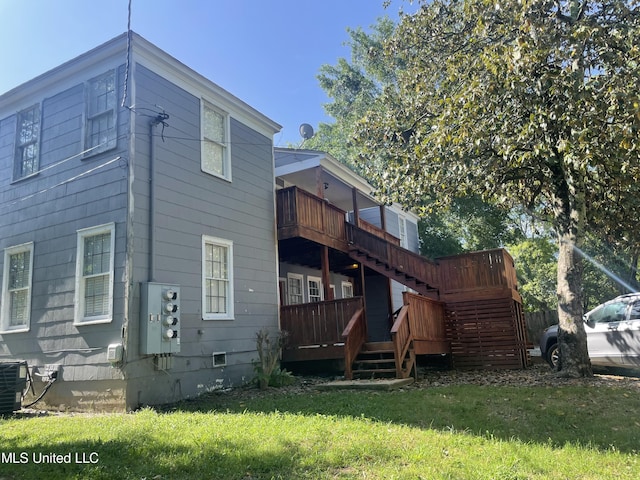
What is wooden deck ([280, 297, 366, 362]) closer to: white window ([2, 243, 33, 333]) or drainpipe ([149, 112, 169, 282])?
drainpipe ([149, 112, 169, 282])

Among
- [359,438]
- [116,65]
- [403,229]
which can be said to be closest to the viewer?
[359,438]

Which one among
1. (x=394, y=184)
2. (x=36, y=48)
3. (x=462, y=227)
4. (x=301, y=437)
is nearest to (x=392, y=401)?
(x=301, y=437)

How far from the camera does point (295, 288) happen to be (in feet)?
51.6

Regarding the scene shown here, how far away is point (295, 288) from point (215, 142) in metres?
6.50

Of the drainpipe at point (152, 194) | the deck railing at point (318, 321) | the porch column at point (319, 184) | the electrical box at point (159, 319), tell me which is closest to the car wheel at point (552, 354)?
the deck railing at point (318, 321)

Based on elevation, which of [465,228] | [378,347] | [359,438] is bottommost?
[359,438]

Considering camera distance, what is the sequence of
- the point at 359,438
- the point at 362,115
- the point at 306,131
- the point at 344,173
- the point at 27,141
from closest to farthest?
1. the point at 359,438
2. the point at 27,141
3. the point at 344,173
4. the point at 306,131
5. the point at 362,115

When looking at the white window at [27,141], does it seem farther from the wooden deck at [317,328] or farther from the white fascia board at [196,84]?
the wooden deck at [317,328]

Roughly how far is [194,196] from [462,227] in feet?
74.5

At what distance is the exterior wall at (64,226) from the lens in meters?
8.27

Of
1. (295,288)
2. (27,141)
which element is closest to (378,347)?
(295,288)

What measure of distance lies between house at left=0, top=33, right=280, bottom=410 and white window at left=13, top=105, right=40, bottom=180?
32 millimetres

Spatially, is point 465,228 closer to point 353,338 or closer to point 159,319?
point 353,338

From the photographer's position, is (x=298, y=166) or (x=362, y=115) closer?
(x=298, y=166)
